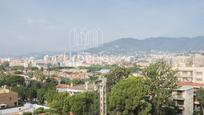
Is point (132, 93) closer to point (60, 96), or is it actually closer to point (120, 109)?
point (120, 109)

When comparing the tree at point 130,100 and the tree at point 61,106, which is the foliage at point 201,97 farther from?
the tree at point 61,106

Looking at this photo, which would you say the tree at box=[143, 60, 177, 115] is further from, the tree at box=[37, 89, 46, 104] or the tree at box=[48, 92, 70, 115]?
the tree at box=[37, 89, 46, 104]

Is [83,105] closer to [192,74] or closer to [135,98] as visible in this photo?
[135,98]

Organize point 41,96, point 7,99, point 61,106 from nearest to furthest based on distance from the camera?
point 61,106, point 7,99, point 41,96

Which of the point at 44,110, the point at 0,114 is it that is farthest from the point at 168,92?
the point at 0,114

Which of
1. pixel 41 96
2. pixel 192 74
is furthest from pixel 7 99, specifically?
pixel 192 74

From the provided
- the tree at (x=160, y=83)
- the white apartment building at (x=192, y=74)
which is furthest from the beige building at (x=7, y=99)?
the white apartment building at (x=192, y=74)
